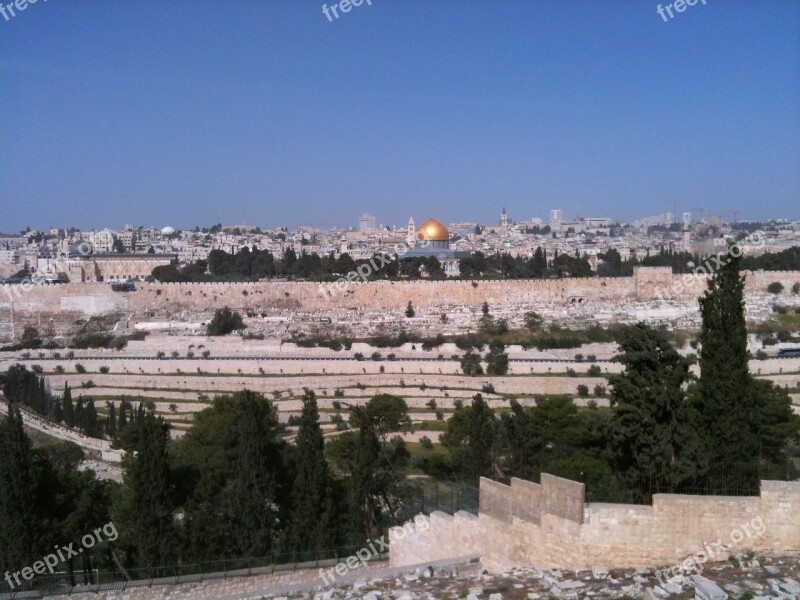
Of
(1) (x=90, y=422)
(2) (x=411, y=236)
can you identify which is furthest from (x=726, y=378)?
(2) (x=411, y=236)

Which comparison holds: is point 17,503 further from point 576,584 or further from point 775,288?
point 775,288

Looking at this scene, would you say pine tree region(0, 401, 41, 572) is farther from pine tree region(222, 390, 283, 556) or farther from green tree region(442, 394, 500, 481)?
green tree region(442, 394, 500, 481)

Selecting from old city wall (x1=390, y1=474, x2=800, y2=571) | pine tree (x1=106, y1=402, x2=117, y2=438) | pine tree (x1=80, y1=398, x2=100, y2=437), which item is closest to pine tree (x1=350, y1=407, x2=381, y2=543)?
old city wall (x1=390, y1=474, x2=800, y2=571)

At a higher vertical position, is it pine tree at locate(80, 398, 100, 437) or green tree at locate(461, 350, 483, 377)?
green tree at locate(461, 350, 483, 377)

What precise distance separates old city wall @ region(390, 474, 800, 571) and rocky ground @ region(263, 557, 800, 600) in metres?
0.13

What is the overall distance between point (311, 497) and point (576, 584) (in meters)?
5.22

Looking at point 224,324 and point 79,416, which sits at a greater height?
point 224,324

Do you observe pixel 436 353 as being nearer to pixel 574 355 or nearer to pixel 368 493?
pixel 574 355

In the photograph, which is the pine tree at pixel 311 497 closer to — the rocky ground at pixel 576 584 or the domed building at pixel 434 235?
the rocky ground at pixel 576 584

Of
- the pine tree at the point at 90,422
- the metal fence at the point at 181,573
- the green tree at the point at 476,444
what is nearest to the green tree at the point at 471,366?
the green tree at the point at 476,444

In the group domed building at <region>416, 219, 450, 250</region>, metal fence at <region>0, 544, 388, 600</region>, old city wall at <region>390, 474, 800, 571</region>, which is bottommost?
metal fence at <region>0, 544, 388, 600</region>

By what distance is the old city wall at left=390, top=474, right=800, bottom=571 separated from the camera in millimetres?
5203

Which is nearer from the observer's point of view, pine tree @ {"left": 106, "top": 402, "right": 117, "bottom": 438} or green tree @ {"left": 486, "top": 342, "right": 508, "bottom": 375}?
pine tree @ {"left": 106, "top": 402, "right": 117, "bottom": 438}

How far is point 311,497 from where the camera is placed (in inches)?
388
